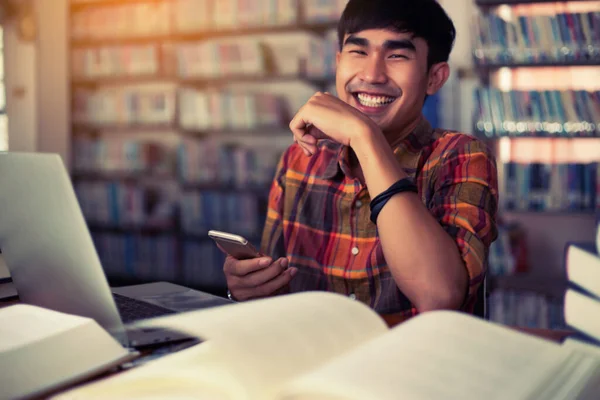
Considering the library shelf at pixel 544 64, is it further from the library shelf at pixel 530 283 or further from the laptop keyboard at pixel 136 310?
the laptop keyboard at pixel 136 310

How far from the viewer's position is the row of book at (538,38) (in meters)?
3.00

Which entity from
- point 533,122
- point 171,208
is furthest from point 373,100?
point 171,208

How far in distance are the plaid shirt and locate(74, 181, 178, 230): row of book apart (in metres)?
3.15

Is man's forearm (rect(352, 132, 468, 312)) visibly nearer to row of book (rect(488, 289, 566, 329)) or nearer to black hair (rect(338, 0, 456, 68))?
black hair (rect(338, 0, 456, 68))

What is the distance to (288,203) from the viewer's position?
1.41 meters

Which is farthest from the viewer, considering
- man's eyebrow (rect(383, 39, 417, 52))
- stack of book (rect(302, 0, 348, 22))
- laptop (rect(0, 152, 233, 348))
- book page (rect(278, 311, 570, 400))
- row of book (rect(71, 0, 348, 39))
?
row of book (rect(71, 0, 348, 39))

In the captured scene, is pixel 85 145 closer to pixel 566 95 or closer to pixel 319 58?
pixel 319 58

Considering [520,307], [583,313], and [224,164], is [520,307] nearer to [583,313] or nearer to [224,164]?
[224,164]

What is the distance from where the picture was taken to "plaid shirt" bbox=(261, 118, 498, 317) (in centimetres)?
114

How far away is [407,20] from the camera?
129cm

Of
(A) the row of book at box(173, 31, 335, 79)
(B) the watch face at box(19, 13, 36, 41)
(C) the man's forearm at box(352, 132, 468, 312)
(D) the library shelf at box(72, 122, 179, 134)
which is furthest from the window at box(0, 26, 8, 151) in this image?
(C) the man's forearm at box(352, 132, 468, 312)

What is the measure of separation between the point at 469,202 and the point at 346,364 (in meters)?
0.74

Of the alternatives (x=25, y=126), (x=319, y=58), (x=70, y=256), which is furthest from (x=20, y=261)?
(x=25, y=126)

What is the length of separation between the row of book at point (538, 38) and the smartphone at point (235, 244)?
92.9 inches
